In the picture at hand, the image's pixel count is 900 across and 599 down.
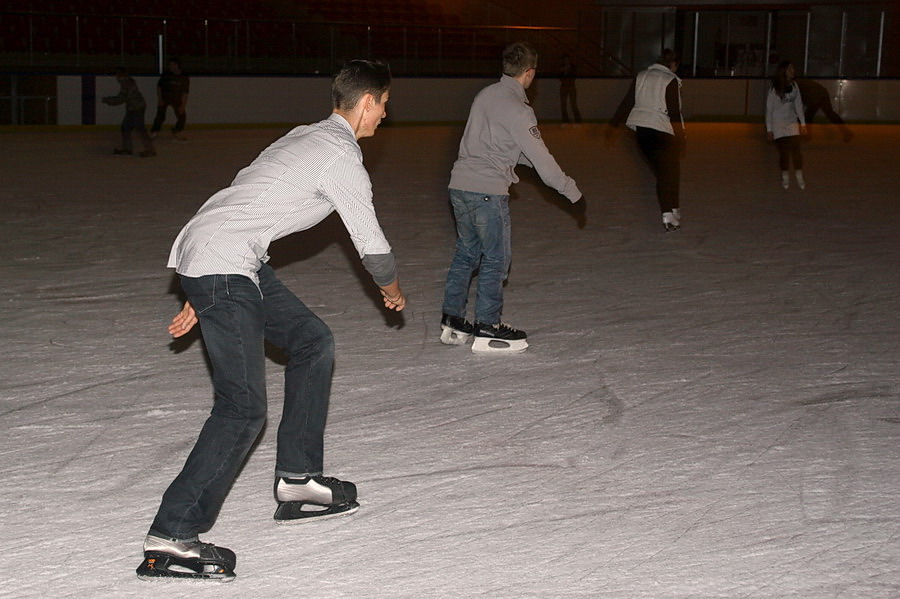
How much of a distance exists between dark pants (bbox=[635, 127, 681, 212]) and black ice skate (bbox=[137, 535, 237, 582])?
282 inches

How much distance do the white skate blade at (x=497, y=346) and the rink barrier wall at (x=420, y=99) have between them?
15.9 metres

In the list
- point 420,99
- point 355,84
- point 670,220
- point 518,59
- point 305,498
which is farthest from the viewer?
point 420,99

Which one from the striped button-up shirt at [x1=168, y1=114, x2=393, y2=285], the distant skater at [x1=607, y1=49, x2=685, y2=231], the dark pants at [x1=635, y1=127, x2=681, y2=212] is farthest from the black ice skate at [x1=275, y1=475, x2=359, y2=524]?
the dark pants at [x1=635, y1=127, x2=681, y2=212]

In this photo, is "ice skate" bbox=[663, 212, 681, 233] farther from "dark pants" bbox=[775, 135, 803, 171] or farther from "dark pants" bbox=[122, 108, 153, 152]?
"dark pants" bbox=[122, 108, 153, 152]

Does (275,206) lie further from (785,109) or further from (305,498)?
A: (785,109)

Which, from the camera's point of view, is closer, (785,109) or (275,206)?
(275,206)

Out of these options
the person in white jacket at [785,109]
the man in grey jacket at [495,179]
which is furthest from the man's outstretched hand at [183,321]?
the person in white jacket at [785,109]

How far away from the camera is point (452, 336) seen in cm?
577

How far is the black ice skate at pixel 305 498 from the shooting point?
3389 millimetres

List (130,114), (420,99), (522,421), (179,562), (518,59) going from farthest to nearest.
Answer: (420,99), (130,114), (518,59), (522,421), (179,562)

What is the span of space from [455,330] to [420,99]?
19.3m

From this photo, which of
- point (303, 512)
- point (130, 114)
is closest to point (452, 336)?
point (303, 512)

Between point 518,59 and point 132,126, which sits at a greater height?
point 518,59

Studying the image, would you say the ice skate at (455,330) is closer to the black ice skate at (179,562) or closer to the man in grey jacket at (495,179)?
the man in grey jacket at (495,179)
